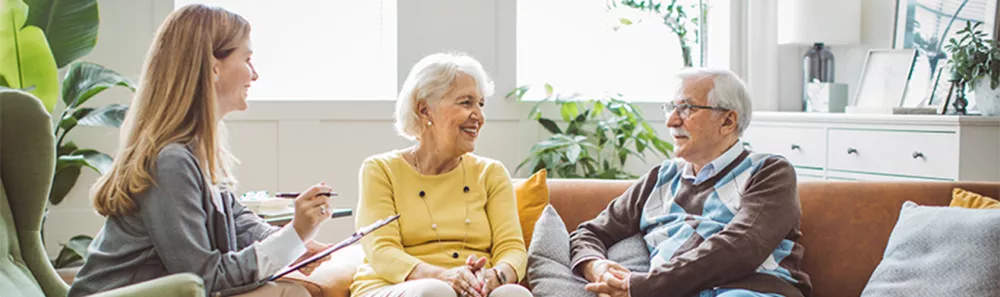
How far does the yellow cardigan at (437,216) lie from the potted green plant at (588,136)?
215cm

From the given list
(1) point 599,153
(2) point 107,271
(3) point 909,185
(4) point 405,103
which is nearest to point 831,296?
(3) point 909,185

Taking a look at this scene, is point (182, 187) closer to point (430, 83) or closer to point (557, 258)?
point (430, 83)

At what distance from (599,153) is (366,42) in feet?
4.60

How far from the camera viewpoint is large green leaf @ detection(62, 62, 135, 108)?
371 cm

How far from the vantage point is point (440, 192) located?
→ 239 cm

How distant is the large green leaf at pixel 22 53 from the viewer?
341cm

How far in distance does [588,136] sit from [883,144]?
158 cm

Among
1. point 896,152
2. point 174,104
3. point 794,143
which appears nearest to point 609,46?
point 794,143

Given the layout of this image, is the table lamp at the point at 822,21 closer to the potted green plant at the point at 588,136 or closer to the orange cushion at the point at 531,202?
the potted green plant at the point at 588,136

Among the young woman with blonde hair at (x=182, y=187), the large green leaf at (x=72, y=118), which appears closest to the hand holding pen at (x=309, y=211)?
the young woman with blonde hair at (x=182, y=187)

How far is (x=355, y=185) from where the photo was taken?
462 cm

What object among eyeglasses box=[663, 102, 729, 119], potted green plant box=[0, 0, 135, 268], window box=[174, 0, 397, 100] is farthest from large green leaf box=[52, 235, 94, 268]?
eyeglasses box=[663, 102, 729, 119]

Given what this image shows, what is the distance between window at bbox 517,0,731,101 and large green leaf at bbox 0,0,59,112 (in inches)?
95.0

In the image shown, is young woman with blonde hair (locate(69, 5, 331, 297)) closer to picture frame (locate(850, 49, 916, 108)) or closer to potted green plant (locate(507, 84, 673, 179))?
potted green plant (locate(507, 84, 673, 179))
